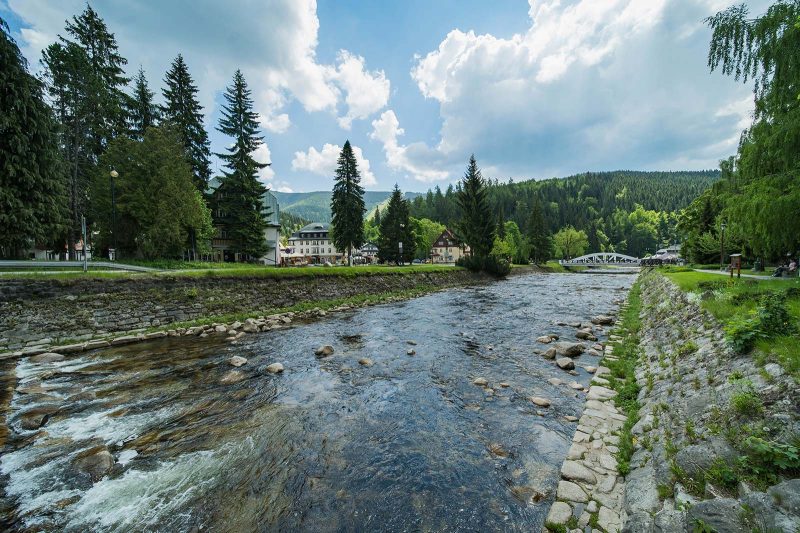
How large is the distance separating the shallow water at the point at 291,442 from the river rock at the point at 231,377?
0.19 m

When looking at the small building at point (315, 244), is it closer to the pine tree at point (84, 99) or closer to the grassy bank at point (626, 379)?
the pine tree at point (84, 99)

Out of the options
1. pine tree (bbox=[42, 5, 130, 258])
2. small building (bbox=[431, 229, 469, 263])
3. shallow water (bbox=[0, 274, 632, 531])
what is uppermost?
pine tree (bbox=[42, 5, 130, 258])

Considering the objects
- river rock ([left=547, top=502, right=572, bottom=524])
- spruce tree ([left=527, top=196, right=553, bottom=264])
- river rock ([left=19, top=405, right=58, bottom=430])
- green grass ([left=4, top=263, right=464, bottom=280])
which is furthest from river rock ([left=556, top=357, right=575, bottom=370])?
A: spruce tree ([left=527, top=196, right=553, bottom=264])

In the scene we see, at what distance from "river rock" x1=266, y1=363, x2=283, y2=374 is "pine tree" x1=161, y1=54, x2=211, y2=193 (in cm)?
3463

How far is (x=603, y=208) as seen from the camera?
520 feet

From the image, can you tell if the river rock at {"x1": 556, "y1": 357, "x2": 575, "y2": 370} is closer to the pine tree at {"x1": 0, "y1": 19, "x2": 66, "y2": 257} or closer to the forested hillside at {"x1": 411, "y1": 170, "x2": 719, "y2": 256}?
the pine tree at {"x1": 0, "y1": 19, "x2": 66, "y2": 257}

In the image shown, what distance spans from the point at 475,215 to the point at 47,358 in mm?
43483

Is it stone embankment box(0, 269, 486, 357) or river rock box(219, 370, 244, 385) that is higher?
stone embankment box(0, 269, 486, 357)

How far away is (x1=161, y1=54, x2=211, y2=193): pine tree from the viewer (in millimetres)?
35781

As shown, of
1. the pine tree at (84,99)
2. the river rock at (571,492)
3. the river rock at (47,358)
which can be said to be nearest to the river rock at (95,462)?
the river rock at (571,492)

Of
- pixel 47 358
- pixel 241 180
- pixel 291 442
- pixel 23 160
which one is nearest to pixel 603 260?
pixel 241 180

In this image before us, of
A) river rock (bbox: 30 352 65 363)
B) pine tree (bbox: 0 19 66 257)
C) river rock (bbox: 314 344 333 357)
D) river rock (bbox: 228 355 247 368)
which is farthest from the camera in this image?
pine tree (bbox: 0 19 66 257)

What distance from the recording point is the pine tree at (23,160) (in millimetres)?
19230

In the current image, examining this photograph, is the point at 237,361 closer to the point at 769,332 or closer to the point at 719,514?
the point at 719,514
